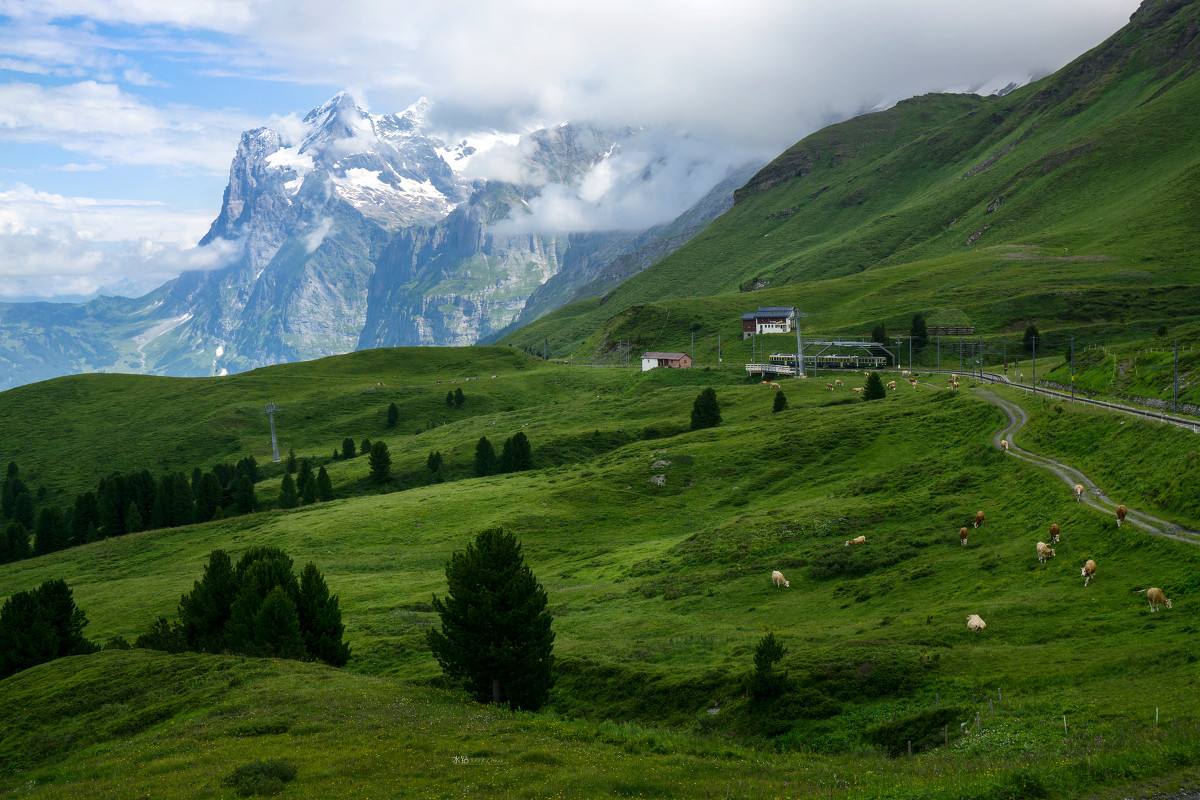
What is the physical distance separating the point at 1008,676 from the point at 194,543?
10948 centimetres

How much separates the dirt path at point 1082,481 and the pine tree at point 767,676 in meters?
21.9

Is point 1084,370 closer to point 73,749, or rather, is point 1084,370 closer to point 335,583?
point 335,583

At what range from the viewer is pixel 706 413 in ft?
447

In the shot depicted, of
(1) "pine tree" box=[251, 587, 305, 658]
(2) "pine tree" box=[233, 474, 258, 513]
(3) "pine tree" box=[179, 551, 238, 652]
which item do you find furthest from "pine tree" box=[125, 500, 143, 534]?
(1) "pine tree" box=[251, 587, 305, 658]

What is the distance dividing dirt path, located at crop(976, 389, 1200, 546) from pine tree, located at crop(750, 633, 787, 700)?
21.9 m

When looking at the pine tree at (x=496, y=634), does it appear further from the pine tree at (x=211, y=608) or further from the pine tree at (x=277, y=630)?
the pine tree at (x=211, y=608)

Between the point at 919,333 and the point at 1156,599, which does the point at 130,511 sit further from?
the point at 919,333

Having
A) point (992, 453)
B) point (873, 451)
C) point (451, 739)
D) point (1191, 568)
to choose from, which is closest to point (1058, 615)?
point (1191, 568)

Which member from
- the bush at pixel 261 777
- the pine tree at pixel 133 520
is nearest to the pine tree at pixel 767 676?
the bush at pixel 261 777

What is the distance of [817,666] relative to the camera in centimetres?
4347

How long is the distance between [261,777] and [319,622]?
28.4m

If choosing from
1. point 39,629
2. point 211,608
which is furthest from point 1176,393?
point 39,629

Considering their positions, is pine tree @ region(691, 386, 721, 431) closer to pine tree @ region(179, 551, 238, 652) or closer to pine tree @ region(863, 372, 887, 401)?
pine tree @ region(863, 372, 887, 401)

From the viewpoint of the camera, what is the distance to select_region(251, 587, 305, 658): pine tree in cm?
5488
